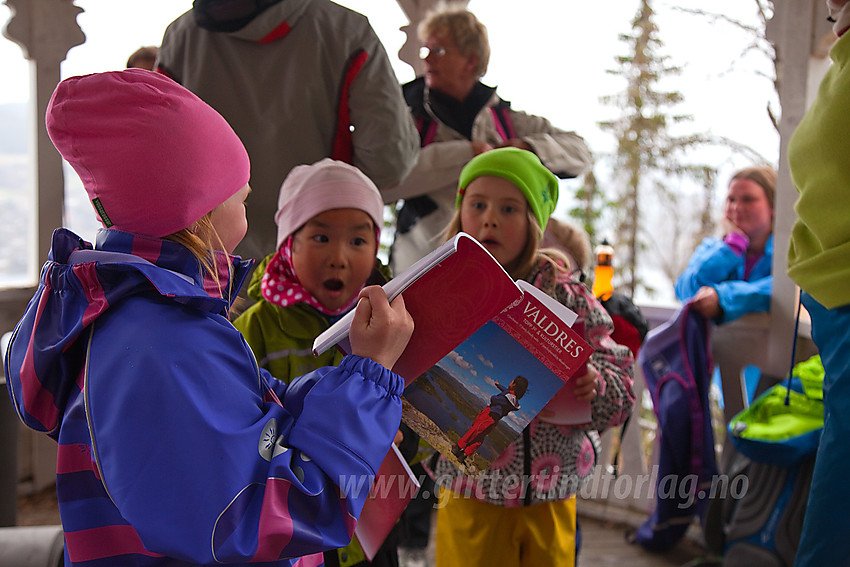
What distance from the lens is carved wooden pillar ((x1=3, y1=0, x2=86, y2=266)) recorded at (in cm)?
262

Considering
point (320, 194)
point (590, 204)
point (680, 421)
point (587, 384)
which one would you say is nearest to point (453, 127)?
point (320, 194)

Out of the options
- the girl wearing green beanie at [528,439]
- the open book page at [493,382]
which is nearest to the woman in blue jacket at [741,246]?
the girl wearing green beanie at [528,439]

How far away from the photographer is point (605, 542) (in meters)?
2.80

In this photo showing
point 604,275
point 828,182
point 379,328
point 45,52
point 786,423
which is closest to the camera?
point 379,328

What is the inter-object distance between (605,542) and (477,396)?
6.79ft

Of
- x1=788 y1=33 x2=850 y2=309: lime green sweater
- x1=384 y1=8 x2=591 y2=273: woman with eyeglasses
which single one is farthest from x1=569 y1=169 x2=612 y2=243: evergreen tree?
x1=788 y1=33 x2=850 y2=309: lime green sweater

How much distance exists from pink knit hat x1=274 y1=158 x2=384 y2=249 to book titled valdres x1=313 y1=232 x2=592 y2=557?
504mm

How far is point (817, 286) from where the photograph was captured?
145 cm

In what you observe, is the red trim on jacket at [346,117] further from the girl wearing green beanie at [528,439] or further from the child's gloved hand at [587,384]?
the child's gloved hand at [587,384]

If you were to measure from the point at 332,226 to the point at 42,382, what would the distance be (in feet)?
2.39

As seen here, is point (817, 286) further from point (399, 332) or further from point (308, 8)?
point (308, 8)

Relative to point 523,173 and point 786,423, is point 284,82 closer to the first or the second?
point 523,173

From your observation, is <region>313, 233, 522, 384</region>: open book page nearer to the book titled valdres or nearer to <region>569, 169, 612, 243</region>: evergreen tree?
the book titled valdres

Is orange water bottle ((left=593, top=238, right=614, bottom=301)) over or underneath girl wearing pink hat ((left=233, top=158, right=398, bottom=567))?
underneath
